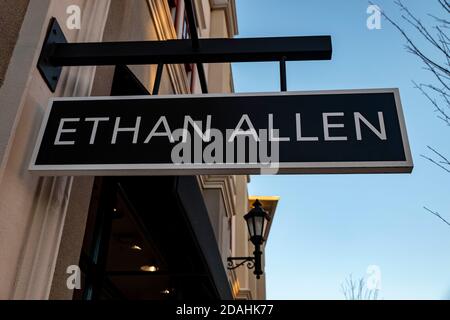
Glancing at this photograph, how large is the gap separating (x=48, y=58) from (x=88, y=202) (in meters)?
0.90

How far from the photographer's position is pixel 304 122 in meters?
1.90

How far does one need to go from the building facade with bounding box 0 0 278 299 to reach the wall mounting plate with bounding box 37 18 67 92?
0.03 meters

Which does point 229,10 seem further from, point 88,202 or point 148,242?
point 88,202

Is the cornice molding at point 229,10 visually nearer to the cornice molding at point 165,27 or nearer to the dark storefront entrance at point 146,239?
the cornice molding at point 165,27

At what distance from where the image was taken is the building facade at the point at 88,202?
1841 mm

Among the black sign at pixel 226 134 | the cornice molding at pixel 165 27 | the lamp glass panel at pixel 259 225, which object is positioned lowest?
the black sign at pixel 226 134

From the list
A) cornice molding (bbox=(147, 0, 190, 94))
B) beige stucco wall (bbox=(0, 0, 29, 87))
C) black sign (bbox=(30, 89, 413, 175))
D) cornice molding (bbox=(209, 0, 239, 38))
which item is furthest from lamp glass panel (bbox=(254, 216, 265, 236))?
cornice molding (bbox=(209, 0, 239, 38))

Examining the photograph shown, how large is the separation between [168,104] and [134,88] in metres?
1.33

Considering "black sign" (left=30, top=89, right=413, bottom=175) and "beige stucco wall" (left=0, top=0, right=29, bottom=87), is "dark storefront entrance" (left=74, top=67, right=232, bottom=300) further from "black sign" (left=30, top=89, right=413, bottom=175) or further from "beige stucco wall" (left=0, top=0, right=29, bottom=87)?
"black sign" (left=30, top=89, right=413, bottom=175)

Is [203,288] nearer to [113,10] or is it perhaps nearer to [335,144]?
[113,10]

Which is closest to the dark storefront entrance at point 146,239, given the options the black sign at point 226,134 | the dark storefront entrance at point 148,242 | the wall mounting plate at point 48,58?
the dark storefront entrance at point 148,242

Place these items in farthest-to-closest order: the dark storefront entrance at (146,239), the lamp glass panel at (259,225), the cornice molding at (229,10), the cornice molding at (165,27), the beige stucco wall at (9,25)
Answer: the cornice molding at (229,10) → the lamp glass panel at (259,225) → the cornice molding at (165,27) → the dark storefront entrance at (146,239) → the beige stucco wall at (9,25)

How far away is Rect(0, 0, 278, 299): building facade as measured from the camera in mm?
1841

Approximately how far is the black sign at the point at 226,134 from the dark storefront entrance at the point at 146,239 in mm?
1264
